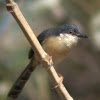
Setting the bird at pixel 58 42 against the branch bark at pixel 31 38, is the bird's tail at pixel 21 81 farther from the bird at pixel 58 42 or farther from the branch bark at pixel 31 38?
the branch bark at pixel 31 38

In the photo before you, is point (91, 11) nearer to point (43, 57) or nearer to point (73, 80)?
point (43, 57)

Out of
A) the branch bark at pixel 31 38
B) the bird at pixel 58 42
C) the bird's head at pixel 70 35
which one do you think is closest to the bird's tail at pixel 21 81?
the bird at pixel 58 42

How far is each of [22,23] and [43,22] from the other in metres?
3.16

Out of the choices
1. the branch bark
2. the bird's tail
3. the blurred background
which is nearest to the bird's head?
the blurred background

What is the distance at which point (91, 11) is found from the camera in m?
4.13

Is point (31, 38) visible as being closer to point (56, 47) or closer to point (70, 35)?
point (56, 47)

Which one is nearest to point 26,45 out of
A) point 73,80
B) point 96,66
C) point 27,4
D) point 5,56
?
point 5,56

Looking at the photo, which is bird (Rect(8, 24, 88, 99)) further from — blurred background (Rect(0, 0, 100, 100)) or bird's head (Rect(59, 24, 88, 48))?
blurred background (Rect(0, 0, 100, 100))

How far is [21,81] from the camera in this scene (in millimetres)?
3914

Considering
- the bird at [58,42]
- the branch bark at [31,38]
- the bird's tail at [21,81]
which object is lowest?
the bird's tail at [21,81]

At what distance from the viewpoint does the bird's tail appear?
3612 millimetres

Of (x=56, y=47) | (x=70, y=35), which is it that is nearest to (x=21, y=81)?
(x=56, y=47)

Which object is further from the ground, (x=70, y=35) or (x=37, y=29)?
(x=70, y=35)

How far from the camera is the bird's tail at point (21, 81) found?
361cm
